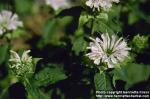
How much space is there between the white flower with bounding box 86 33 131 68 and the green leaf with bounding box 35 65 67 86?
15.2 inches

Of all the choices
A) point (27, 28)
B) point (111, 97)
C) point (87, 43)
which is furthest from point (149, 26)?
point (27, 28)

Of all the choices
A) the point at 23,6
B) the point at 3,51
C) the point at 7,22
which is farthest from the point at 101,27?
the point at 23,6

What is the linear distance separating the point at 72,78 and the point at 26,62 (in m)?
0.59

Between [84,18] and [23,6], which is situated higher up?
[23,6]

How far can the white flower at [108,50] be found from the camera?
3.37 m

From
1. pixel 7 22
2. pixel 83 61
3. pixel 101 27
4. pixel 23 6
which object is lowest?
pixel 83 61

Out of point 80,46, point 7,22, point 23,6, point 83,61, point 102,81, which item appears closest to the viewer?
point 102,81

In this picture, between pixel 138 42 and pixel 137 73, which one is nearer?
pixel 138 42

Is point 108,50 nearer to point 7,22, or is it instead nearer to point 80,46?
point 80,46

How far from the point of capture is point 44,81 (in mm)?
3631

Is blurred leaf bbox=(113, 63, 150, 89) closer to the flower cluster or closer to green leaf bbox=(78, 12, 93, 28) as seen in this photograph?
green leaf bbox=(78, 12, 93, 28)

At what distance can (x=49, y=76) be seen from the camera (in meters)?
3.67

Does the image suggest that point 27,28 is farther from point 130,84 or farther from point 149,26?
point 130,84

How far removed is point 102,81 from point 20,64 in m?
0.72
